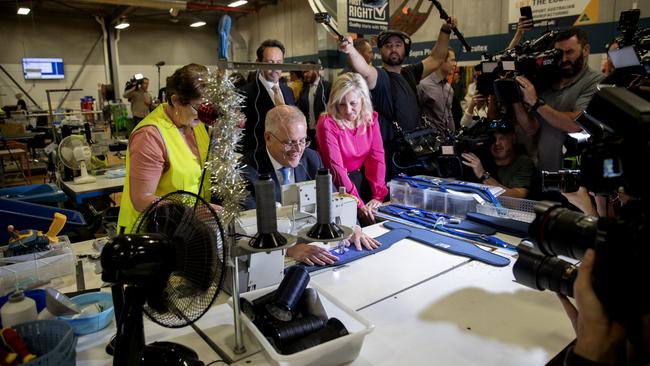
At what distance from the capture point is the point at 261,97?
2918 mm

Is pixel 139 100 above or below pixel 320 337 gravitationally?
above

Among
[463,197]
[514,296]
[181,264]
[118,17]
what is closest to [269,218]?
[181,264]

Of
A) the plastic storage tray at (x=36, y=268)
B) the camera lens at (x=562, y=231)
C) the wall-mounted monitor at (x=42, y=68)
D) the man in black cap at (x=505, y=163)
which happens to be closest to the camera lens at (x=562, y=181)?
the camera lens at (x=562, y=231)

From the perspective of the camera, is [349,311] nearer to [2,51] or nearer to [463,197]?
[463,197]

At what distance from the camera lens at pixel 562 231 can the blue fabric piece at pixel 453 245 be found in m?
0.69

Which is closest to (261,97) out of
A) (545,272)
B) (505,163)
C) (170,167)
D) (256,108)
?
(256,108)

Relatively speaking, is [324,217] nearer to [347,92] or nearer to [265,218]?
[265,218]

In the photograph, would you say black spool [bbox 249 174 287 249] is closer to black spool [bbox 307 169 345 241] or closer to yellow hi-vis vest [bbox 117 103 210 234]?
black spool [bbox 307 169 345 241]

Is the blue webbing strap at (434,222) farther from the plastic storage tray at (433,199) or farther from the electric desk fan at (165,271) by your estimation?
the electric desk fan at (165,271)

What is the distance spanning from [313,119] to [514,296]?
9.73 ft

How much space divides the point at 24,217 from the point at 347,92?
1.75 metres

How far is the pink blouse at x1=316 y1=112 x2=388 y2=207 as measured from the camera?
2.58m

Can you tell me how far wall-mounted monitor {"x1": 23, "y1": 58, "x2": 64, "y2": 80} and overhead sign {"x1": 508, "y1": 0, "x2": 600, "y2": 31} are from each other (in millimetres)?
11779

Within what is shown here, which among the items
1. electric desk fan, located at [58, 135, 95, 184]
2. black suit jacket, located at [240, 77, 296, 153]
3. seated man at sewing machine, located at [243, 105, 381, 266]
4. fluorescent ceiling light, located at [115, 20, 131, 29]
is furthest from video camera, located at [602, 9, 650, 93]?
fluorescent ceiling light, located at [115, 20, 131, 29]
